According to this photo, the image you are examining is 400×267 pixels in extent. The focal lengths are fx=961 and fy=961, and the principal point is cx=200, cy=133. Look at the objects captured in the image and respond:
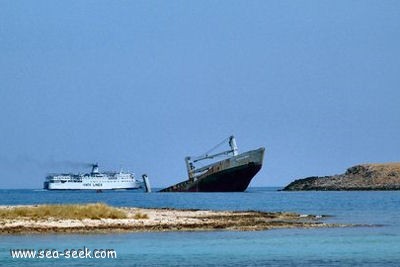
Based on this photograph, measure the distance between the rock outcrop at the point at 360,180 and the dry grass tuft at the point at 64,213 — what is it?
116 meters

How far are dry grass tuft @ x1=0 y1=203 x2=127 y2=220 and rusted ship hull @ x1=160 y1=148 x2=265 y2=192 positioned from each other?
80772mm

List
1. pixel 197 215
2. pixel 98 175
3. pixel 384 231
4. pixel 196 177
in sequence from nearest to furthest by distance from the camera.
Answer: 1. pixel 384 231
2. pixel 197 215
3. pixel 196 177
4. pixel 98 175

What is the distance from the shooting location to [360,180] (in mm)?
169875

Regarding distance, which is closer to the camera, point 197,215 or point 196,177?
point 197,215

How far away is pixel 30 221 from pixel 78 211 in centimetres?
364

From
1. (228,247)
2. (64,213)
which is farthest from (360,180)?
(228,247)

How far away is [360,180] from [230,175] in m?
42.6

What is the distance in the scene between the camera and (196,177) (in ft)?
473

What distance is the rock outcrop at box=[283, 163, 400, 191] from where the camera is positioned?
6471 inches

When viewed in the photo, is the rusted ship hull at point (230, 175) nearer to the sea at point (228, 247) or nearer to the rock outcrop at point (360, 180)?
the rock outcrop at point (360, 180)

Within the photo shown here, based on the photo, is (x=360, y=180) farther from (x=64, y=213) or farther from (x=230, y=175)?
(x=64, y=213)

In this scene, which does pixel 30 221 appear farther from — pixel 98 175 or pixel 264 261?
pixel 98 175

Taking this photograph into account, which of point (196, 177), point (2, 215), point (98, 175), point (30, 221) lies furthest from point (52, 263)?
point (98, 175)

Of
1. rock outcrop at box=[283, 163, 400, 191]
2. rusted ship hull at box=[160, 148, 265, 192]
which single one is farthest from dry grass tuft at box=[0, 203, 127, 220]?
rock outcrop at box=[283, 163, 400, 191]
